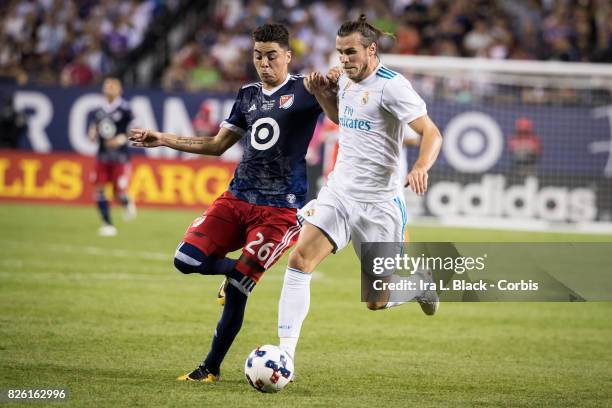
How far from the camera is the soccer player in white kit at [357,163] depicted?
6.79 meters

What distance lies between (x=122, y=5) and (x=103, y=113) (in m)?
8.86

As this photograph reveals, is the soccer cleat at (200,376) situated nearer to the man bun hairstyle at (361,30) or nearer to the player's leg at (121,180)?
the man bun hairstyle at (361,30)

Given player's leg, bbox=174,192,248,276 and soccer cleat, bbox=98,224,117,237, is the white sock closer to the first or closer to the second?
player's leg, bbox=174,192,248,276

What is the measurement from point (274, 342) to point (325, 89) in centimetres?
251

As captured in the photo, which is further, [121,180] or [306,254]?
[121,180]

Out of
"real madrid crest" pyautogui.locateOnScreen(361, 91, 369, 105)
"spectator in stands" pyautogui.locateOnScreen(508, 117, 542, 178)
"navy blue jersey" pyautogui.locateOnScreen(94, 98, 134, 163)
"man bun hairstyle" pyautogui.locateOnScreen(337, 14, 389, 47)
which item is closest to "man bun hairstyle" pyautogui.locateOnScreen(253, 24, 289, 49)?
"man bun hairstyle" pyautogui.locateOnScreen(337, 14, 389, 47)

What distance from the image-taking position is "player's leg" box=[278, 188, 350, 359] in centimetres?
672

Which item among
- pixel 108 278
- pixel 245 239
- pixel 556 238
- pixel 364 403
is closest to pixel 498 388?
pixel 364 403

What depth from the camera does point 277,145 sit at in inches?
285

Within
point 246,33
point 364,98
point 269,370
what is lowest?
point 269,370

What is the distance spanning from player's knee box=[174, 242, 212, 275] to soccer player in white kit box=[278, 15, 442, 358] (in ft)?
1.85

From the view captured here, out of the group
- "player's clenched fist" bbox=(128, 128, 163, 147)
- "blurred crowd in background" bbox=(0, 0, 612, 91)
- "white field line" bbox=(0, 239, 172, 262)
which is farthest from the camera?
"blurred crowd in background" bbox=(0, 0, 612, 91)

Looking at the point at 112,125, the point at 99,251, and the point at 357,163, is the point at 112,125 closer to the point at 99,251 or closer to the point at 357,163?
the point at 99,251

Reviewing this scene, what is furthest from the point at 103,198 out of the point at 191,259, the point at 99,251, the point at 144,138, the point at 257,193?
the point at 191,259
